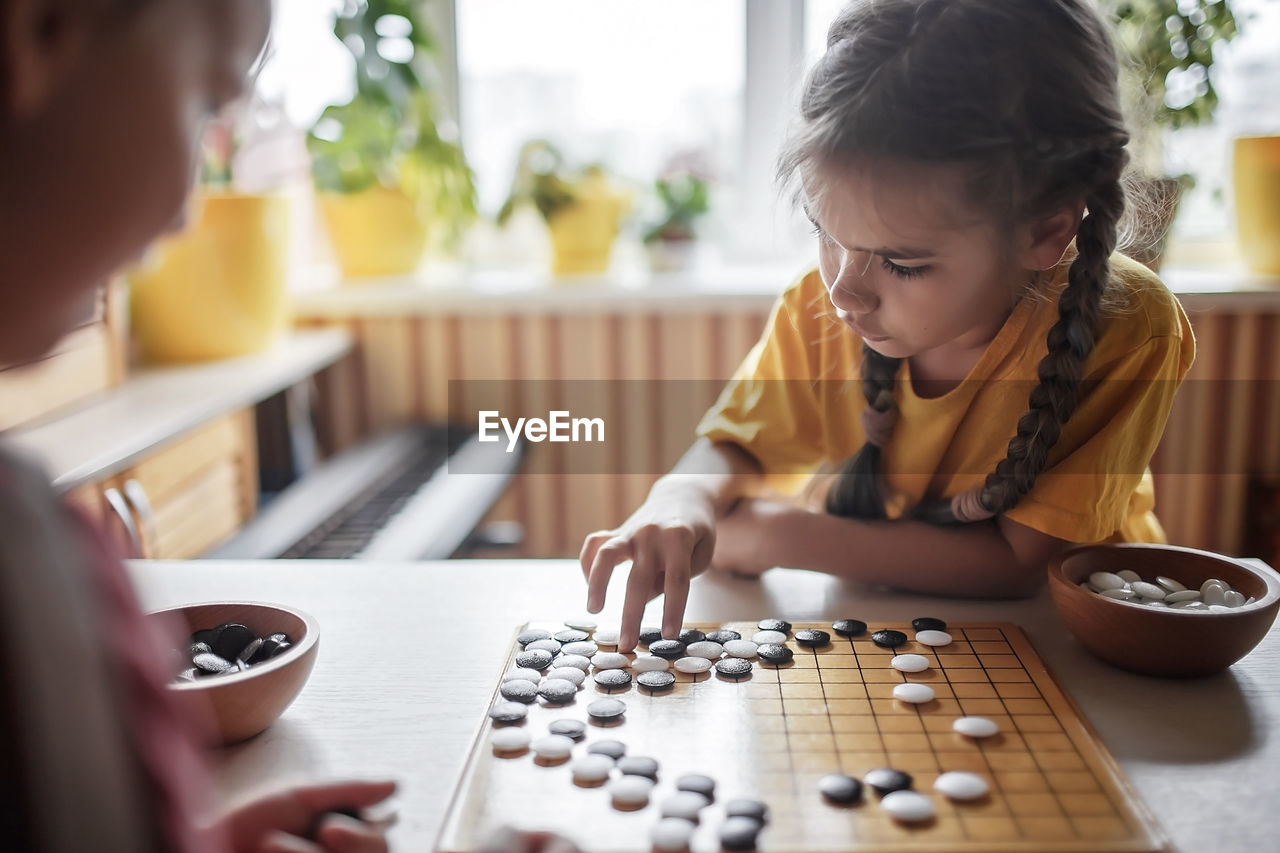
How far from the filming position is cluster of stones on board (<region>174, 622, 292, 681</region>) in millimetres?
741

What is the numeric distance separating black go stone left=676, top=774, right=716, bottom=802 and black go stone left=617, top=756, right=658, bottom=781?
0.06ft

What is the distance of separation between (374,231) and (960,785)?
2.13m

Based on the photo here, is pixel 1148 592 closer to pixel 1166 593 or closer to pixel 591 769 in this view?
pixel 1166 593

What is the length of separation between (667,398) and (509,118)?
865 mm

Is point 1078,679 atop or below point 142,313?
below

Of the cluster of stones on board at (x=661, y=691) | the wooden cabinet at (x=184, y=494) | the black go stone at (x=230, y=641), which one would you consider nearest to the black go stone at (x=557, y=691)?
the cluster of stones on board at (x=661, y=691)

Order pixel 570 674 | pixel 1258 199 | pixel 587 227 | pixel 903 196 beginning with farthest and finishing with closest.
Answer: pixel 587 227
pixel 1258 199
pixel 903 196
pixel 570 674

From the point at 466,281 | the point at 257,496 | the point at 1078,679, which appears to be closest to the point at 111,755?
the point at 1078,679

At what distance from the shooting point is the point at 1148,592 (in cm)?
85

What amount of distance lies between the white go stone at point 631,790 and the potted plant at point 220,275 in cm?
166

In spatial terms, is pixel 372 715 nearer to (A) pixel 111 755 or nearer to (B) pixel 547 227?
(A) pixel 111 755

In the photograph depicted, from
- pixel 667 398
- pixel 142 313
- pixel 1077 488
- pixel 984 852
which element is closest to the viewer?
pixel 984 852

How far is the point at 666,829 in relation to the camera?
1.97ft

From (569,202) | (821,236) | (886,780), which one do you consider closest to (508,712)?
(886,780)
